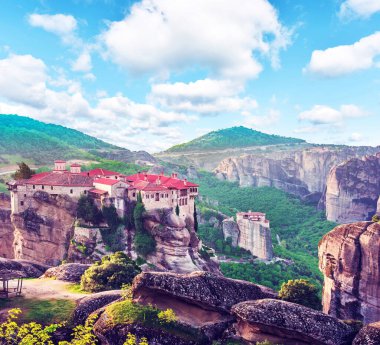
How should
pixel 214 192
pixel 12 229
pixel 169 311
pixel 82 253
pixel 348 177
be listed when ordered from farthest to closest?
pixel 214 192, pixel 348 177, pixel 12 229, pixel 82 253, pixel 169 311

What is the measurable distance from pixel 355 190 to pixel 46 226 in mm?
104121

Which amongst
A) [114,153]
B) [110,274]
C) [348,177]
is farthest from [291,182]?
[110,274]

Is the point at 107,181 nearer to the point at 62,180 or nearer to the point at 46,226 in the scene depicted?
the point at 62,180

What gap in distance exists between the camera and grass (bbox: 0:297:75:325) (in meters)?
25.4

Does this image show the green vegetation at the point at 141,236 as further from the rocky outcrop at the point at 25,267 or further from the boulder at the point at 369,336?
the boulder at the point at 369,336

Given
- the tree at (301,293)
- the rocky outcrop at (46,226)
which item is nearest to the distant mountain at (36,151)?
the rocky outcrop at (46,226)

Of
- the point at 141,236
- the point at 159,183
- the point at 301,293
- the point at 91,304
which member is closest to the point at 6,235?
the point at 141,236

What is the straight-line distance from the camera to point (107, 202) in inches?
2318

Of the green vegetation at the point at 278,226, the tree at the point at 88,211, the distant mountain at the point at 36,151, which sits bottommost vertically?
the green vegetation at the point at 278,226

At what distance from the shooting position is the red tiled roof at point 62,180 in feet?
196

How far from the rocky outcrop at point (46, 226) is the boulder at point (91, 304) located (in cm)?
3328

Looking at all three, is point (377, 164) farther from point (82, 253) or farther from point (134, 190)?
point (82, 253)

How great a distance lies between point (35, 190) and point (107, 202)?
1207cm

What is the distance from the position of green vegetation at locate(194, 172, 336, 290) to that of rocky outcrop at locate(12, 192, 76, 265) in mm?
33931
